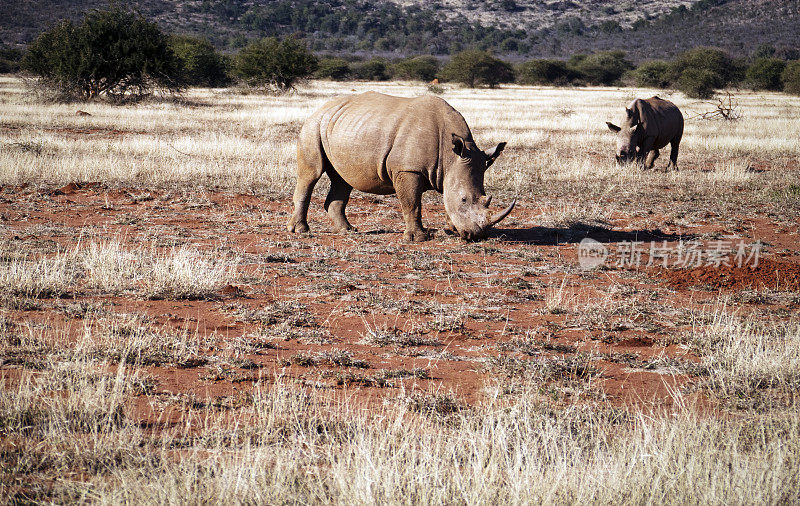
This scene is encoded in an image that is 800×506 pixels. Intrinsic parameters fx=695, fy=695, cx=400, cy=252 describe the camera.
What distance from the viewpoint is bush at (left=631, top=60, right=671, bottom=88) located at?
183 feet

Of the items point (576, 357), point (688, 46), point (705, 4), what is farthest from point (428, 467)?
point (705, 4)

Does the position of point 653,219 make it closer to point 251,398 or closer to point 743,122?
point 251,398

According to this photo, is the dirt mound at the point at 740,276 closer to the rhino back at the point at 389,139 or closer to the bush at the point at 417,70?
the rhino back at the point at 389,139

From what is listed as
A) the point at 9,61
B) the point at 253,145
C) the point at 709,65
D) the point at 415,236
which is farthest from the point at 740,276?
Result: the point at 9,61

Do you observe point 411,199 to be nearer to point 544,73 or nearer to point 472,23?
point 544,73

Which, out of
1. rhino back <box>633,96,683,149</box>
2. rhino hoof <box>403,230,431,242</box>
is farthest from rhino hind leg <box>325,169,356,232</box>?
rhino back <box>633,96,683,149</box>

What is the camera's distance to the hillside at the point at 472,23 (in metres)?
106

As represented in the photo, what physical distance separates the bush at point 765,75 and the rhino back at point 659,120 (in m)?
44.1

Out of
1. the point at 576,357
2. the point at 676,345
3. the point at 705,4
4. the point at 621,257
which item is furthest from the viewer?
the point at 705,4

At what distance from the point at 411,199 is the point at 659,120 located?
10.4 meters

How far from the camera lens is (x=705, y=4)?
13250 centimetres

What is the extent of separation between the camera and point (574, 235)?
35.0 ft

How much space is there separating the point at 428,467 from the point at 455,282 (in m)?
4.43

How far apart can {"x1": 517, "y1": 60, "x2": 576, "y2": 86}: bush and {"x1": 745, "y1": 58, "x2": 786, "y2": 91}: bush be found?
16919mm
